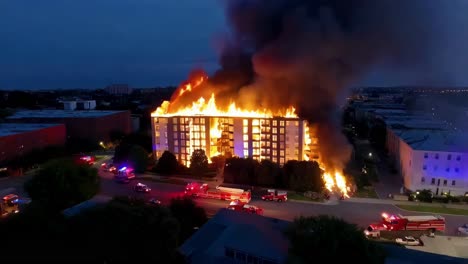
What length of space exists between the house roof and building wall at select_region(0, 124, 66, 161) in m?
22.6

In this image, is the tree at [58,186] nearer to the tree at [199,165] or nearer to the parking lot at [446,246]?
the tree at [199,165]

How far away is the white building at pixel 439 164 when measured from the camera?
20.8 m

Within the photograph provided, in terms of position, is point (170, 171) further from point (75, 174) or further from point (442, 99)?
point (442, 99)

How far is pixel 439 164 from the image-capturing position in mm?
21172

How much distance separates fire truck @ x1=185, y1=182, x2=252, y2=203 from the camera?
20156 mm

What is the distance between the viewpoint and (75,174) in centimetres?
1719

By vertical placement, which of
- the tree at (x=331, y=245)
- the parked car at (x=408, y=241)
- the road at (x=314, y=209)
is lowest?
the parked car at (x=408, y=241)

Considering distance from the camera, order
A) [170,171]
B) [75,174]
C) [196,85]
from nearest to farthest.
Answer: [75,174] → [170,171] → [196,85]

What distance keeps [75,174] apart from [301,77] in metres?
20.1

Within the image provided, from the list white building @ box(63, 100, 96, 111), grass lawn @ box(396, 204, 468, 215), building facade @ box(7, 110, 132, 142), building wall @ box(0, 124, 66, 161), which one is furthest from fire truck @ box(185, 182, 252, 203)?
white building @ box(63, 100, 96, 111)

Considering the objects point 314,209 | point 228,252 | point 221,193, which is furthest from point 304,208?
point 228,252

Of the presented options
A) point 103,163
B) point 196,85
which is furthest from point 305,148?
point 103,163

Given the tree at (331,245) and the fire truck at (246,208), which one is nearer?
the tree at (331,245)

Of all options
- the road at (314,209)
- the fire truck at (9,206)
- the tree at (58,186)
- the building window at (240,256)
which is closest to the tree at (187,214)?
the road at (314,209)
